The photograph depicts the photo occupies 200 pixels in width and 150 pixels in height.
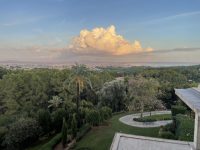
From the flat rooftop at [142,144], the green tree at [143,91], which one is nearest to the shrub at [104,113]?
the green tree at [143,91]

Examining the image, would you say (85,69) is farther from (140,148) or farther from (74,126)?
(140,148)

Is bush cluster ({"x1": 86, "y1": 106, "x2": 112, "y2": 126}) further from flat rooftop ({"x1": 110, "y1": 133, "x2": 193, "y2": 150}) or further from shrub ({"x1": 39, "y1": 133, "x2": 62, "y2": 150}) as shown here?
flat rooftop ({"x1": 110, "y1": 133, "x2": 193, "y2": 150})

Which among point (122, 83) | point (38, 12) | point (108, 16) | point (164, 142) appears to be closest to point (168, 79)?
point (122, 83)

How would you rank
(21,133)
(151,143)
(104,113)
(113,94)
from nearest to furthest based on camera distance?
(151,143) → (21,133) → (104,113) → (113,94)

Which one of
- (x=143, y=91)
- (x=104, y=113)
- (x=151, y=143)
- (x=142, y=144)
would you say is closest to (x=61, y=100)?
(x=104, y=113)

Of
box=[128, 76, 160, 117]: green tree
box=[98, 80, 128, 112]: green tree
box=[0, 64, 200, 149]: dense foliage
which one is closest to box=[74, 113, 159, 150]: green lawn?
box=[0, 64, 200, 149]: dense foliage

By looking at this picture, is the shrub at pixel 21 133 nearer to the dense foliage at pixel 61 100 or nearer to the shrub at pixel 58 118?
the dense foliage at pixel 61 100

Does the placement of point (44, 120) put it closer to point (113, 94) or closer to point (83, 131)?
point (83, 131)
